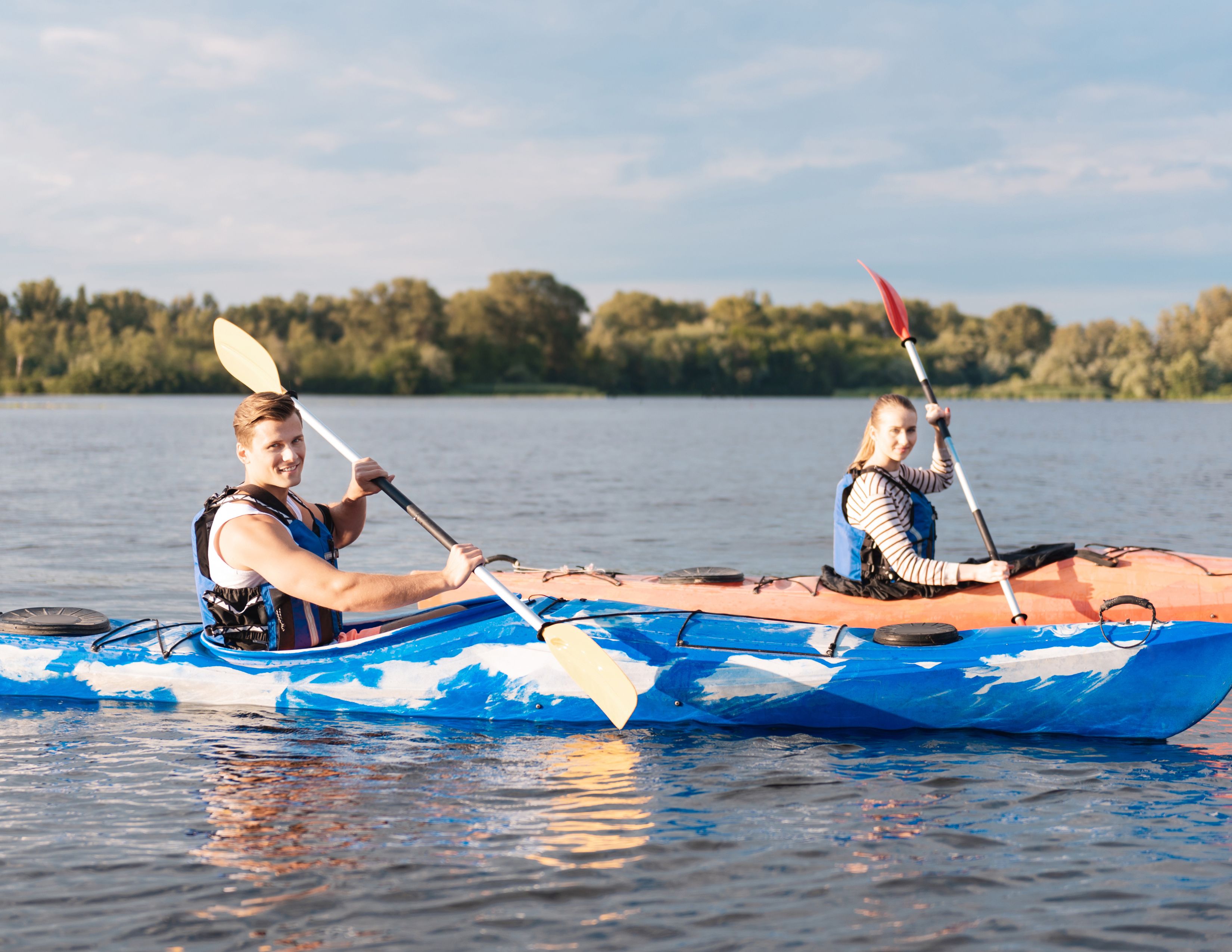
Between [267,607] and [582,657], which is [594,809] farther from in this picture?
[267,607]

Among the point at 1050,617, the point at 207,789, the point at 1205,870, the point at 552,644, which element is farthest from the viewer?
the point at 1050,617

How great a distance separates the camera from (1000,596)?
5727 mm

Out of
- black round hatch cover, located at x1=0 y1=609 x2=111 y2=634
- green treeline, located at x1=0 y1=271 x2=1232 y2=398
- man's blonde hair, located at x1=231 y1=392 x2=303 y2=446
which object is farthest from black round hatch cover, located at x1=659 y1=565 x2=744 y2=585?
green treeline, located at x1=0 y1=271 x2=1232 y2=398

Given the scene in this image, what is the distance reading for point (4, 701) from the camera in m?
5.38

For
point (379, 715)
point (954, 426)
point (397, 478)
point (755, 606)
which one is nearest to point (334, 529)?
point (379, 715)

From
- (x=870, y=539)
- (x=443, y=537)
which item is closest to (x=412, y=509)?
(x=443, y=537)

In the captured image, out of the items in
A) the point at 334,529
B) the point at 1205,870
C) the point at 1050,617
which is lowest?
the point at 1205,870

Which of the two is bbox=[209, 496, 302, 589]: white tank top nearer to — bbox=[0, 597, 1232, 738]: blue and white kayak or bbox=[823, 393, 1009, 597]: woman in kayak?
bbox=[0, 597, 1232, 738]: blue and white kayak

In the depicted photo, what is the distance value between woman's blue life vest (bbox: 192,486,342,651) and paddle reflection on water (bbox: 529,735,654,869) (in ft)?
3.55

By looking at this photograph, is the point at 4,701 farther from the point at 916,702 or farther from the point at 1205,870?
the point at 1205,870

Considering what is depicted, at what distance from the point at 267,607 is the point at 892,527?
276cm

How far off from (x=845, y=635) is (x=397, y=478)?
1607 centimetres

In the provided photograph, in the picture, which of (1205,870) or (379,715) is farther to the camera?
(379,715)

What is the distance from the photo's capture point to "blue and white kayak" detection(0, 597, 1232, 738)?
4.67m
